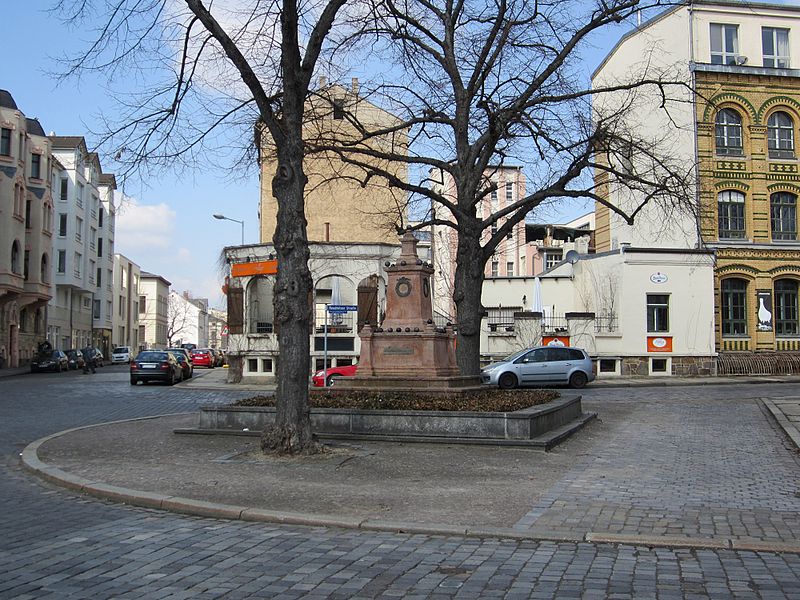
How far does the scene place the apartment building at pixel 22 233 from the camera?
161ft

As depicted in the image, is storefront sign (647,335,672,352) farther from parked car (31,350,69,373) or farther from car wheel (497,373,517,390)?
parked car (31,350,69,373)

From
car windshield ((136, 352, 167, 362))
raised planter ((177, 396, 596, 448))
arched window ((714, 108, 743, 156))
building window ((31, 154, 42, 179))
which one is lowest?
raised planter ((177, 396, 596, 448))

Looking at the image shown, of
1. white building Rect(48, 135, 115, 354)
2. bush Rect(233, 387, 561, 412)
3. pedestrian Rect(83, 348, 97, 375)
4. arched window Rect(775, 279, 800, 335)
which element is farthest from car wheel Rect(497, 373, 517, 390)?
white building Rect(48, 135, 115, 354)

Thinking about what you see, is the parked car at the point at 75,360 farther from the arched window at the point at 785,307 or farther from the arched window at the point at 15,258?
the arched window at the point at 785,307

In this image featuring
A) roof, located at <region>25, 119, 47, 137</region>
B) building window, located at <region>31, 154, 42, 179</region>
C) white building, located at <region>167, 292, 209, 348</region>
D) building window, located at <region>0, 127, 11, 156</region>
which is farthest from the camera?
white building, located at <region>167, 292, 209, 348</region>

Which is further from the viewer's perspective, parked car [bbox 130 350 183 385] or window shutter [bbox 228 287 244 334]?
window shutter [bbox 228 287 244 334]

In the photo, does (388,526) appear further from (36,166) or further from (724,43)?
(36,166)

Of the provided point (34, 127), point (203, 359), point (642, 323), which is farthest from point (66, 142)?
point (642, 323)

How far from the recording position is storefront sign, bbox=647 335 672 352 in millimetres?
35750

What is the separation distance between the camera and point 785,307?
37.3m

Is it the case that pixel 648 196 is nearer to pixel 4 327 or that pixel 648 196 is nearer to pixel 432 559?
pixel 432 559

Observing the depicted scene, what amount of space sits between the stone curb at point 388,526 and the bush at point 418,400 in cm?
555

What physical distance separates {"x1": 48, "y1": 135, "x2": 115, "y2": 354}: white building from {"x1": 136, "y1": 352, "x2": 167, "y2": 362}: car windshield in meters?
28.2

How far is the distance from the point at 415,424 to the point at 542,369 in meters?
17.8
